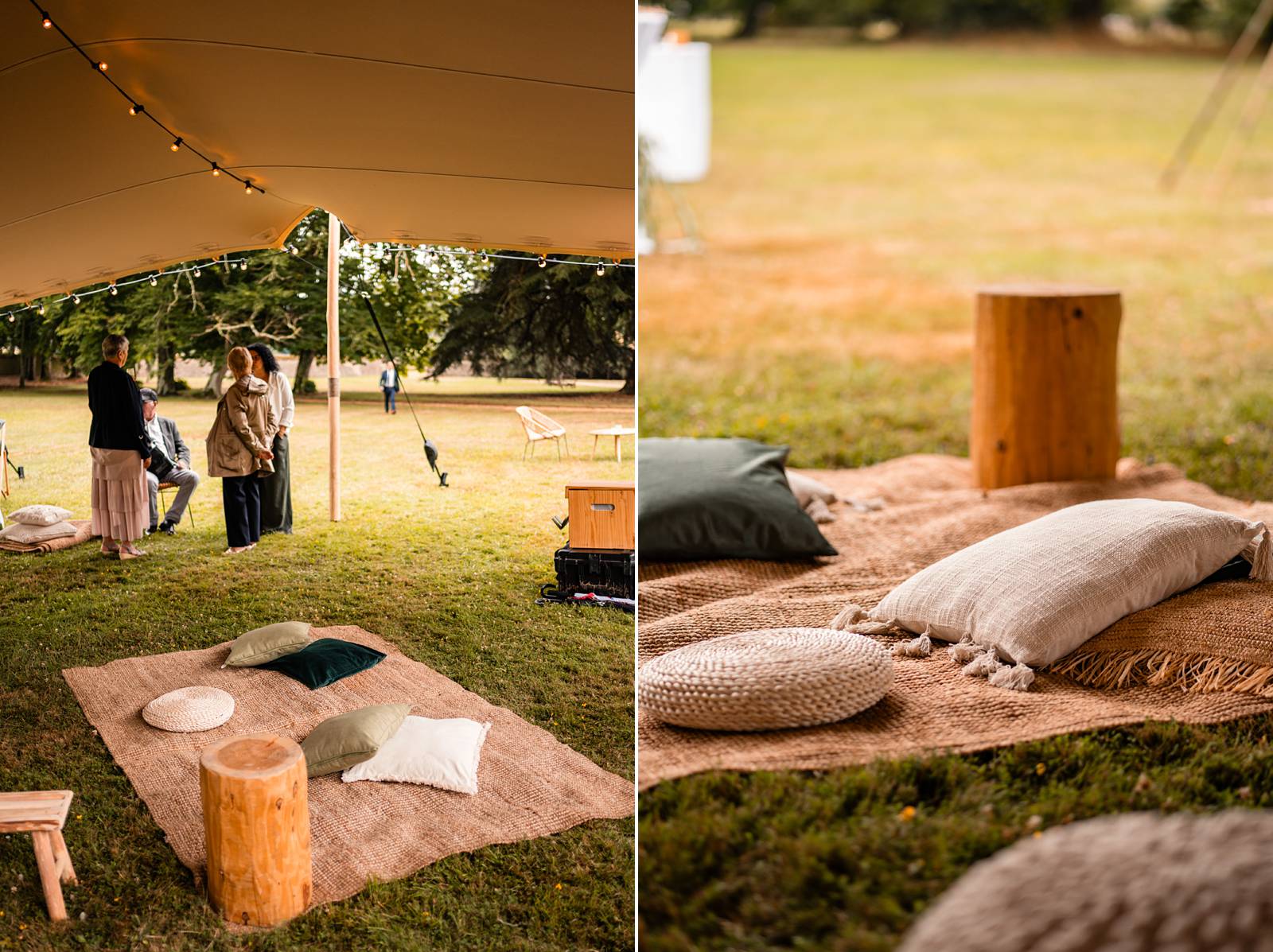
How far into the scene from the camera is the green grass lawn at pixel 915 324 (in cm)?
167

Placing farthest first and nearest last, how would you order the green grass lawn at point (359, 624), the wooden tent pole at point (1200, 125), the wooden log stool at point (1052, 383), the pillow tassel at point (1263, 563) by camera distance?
the wooden tent pole at point (1200, 125), the wooden log stool at point (1052, 383), the pillow tassel at point (1263, 563), the green grass lawn at point (359, 624)

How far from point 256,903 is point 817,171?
10.4 metres

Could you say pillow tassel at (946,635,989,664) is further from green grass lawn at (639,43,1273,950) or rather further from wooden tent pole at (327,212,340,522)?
wooden tent pole at (327,212,340,522)

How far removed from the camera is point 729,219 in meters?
9.99

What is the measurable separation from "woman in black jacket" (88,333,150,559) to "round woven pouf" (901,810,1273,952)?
1.98m

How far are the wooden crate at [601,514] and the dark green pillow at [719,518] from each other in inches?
20.9

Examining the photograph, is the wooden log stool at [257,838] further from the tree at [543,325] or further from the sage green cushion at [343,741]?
the tree at [543,325]

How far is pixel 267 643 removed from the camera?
2.55 metres

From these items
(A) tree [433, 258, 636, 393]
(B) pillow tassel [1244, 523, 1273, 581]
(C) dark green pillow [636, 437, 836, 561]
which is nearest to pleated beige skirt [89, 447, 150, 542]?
(A) tree [433, 258, 636, 393]

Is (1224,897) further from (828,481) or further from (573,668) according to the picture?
(828,481)

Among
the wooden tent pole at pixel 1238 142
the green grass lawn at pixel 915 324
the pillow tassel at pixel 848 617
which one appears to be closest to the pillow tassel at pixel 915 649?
the pillow tassel at pixel 848 617

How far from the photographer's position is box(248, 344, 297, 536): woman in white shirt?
2537 millimetres

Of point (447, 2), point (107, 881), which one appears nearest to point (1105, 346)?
point (447, 2)

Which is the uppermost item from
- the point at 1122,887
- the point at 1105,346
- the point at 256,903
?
the point at 1105,346
